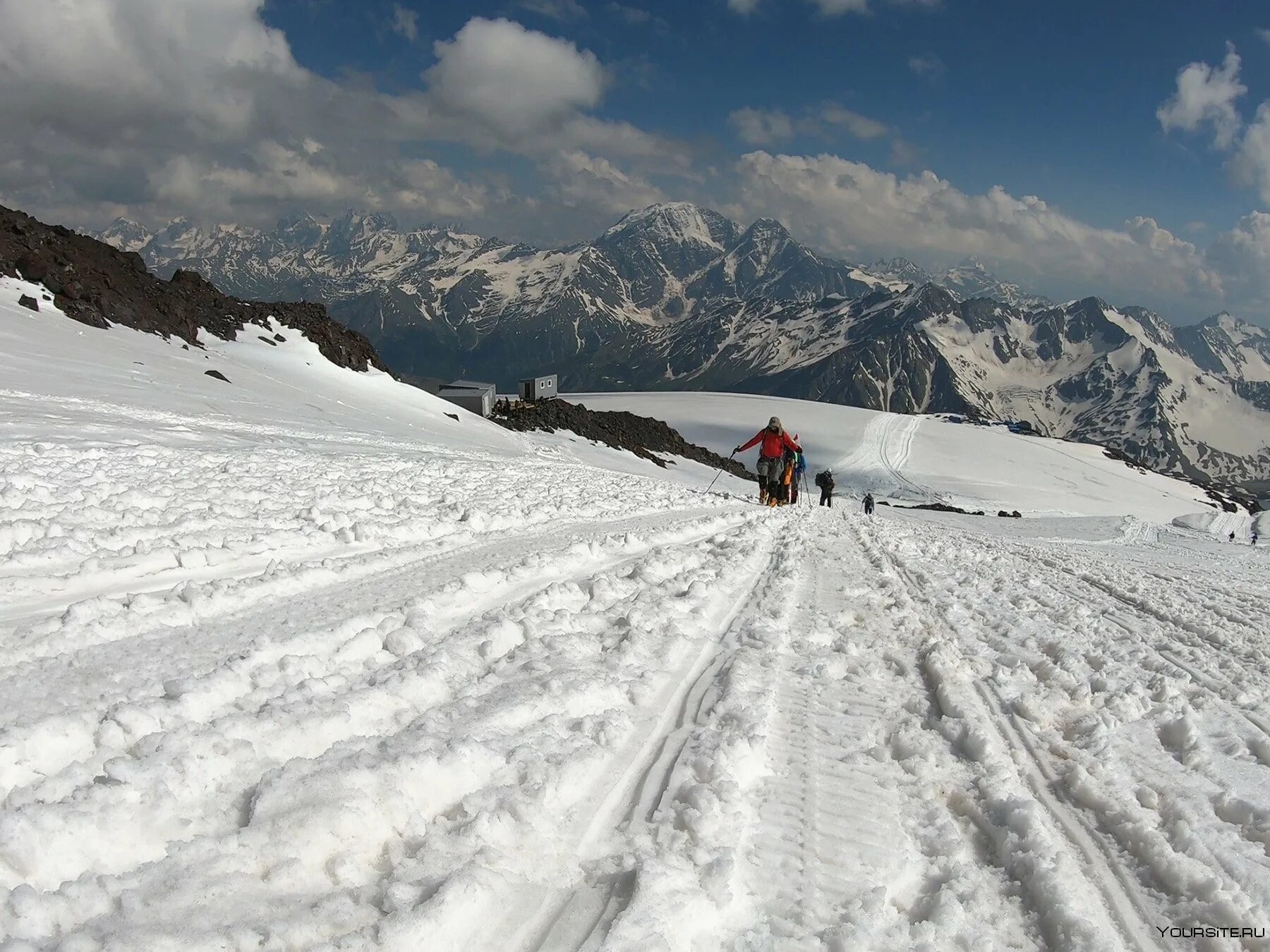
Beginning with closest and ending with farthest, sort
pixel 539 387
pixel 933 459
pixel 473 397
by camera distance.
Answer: pixel 473 397
pixel 539 387
pixel 933 459

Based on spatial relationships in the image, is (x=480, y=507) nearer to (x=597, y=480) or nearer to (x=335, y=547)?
(x=335, y=547)

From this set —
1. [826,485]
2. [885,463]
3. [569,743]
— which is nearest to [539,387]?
[885,463]

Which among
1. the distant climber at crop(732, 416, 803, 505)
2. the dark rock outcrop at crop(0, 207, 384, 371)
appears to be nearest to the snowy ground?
the distant climber at crop(732, 416, 803, 505)

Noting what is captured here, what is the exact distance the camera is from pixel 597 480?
64.2 feet

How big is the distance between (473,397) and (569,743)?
5242 cm

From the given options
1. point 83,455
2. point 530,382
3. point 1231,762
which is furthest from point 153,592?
point 530,382

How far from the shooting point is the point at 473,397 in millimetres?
54719

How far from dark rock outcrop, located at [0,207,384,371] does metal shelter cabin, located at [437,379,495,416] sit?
8463 millimetres

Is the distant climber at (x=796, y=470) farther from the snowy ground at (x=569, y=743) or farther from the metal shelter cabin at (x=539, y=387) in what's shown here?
the metal shelter cabin at (x=539, y=387)

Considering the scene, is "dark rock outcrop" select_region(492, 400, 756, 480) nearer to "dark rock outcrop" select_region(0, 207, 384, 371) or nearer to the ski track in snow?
"dark rock outcrop" select_region(0, 207, 384, 371)

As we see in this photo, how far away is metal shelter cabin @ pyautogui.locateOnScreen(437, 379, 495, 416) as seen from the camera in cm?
5403

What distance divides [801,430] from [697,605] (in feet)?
299

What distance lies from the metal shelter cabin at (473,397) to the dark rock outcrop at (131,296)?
27.8 ft

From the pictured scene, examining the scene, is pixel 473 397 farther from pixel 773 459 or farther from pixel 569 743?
pixel 569 743
